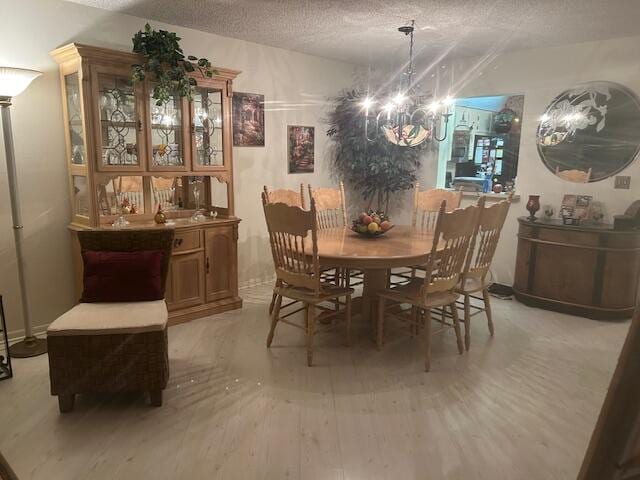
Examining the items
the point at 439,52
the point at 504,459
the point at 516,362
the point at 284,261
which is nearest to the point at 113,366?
the point at 284,261

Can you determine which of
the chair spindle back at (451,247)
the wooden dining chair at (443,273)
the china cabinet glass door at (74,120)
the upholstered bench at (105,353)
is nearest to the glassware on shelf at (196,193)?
the china cabinet glass door at (74,120)

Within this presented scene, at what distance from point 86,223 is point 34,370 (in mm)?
1040

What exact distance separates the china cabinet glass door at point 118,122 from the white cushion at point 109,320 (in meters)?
1.19

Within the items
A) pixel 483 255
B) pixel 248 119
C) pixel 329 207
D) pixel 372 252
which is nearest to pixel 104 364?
Answer: pixel 372 252

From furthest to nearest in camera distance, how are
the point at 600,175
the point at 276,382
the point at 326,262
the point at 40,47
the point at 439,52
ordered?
the point at 439,52 → the point at 600,175 → the point at 40,47 → the point at 326,262 → the point at 276,382

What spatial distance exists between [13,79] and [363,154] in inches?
134

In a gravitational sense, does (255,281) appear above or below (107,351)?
below

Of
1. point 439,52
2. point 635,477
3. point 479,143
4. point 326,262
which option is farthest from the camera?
point 479,143

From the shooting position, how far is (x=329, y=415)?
7.93ft

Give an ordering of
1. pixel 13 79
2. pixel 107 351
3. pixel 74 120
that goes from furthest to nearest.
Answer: pixel 74 120
pixel 13 79
pixel 107 351

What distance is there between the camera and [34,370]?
9.35 feet

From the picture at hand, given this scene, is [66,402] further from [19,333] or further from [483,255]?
[483,255]

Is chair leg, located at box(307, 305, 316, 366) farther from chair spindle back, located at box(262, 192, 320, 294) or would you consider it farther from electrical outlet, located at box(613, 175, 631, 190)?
electrical outlet, located at box(613, 175, 631, 190)

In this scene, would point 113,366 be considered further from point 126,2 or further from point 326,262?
point 126,2
